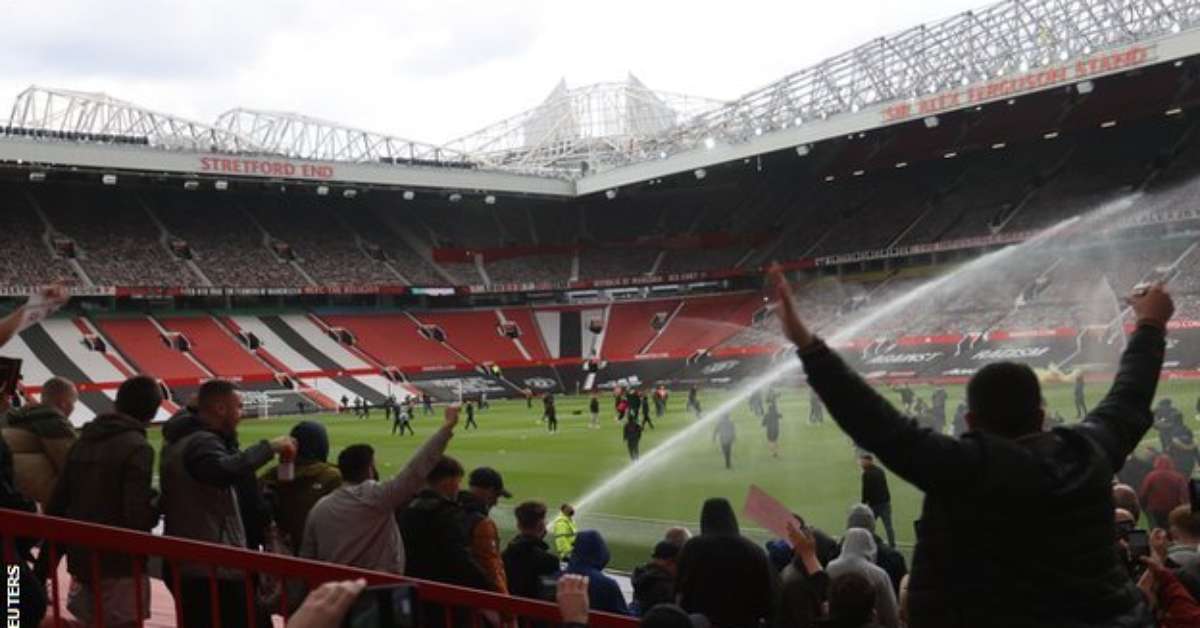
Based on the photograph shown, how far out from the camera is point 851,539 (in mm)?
6648

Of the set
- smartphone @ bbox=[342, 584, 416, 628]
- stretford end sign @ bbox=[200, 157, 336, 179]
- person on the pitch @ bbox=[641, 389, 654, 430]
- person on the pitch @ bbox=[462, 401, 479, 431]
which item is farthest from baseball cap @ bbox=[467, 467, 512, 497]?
stretford end sign @ bbox=[200, 157, 336, 179]

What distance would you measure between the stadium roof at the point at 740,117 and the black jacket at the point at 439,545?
42.4m

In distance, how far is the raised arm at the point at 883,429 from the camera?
2.93 metres

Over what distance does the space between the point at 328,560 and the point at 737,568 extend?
85.8 inches

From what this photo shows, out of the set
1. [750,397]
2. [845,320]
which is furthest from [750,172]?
[750,397]

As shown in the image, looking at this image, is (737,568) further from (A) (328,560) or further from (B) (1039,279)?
(B) (1039,279)

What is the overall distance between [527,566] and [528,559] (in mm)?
45

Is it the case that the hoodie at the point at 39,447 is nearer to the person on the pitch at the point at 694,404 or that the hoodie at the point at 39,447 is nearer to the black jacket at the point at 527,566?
the black jacket at the point at 527,566

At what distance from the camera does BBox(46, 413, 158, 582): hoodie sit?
18.5 ft

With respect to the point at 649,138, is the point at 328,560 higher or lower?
lower

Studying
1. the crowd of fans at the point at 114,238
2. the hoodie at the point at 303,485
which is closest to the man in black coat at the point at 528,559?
the hoodie at the point at 303,485

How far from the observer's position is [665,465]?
955 inches

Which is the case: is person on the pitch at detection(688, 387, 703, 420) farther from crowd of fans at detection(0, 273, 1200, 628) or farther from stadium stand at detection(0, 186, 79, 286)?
stadium stand at detection(0, 186, 79, 286)

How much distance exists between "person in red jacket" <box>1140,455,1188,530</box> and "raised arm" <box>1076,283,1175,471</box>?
9.11 meters
